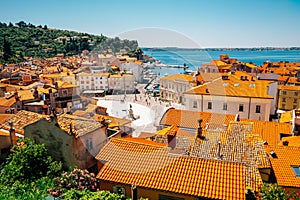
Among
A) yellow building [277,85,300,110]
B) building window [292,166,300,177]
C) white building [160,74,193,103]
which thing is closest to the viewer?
building window [292,166,300,177]

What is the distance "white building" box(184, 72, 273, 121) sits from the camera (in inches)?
547

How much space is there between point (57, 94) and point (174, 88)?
30.0 ft

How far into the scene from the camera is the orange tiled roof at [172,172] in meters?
4.30

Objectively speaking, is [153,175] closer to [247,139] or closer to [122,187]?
[122,187]

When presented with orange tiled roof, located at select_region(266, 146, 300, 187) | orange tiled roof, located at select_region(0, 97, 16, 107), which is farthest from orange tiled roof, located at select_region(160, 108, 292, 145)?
orange tiled roof, located at select_region(0, 97, 16, 107)

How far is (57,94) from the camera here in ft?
65.6

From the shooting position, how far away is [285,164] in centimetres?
613

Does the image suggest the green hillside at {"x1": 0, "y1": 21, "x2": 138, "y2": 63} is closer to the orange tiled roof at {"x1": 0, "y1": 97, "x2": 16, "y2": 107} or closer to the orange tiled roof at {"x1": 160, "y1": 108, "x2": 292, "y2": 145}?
the orange tiled roof at {"x1": 0, "y1": 97, "x2": 16, "y2": 107}

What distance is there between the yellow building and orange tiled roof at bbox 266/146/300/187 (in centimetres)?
1656

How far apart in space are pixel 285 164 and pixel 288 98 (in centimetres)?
1753

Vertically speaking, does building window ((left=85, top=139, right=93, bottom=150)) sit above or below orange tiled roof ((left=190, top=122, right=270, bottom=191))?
below

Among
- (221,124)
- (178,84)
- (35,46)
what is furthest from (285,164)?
(35,46)

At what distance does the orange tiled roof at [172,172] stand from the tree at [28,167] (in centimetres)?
135

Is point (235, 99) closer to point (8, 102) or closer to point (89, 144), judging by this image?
point (89, 144)
